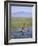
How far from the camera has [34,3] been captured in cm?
118

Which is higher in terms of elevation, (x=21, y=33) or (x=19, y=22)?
(x=19, y=22)

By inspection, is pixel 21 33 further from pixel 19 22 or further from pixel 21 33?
pixel 19 22

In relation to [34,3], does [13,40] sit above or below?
below

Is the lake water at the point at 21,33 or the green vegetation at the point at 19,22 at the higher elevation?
the green vegetation at the point at 19,22

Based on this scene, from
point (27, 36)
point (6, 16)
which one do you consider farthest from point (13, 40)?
point (6, 16)

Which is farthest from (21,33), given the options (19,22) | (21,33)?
(19,22)

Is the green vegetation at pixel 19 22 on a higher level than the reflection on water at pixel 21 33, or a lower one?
higher

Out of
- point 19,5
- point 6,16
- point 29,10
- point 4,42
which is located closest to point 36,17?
point 29,10

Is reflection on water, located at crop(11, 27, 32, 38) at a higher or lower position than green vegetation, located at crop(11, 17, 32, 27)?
lower

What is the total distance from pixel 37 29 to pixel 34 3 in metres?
0.36

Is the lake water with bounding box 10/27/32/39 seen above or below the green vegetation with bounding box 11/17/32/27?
below

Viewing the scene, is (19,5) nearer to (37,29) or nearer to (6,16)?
(6,16)

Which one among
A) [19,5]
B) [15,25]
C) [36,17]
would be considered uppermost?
[19,5]

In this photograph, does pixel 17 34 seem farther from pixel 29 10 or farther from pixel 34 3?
pixel 34 3
